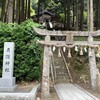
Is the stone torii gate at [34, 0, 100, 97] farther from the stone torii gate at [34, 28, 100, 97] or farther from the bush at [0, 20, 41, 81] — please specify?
the bush at [0, 20, 41, 81]

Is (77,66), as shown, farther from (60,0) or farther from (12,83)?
(60,0)

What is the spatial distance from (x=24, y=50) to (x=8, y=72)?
265 centimetres

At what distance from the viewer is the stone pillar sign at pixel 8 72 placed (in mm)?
10388

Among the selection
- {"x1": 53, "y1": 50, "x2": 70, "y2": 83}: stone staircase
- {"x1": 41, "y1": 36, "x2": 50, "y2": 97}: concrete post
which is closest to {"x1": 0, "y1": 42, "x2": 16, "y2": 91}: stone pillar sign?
{"x1": 41, "y1": 36, "x2": 50, "y2": 97}: concrete post

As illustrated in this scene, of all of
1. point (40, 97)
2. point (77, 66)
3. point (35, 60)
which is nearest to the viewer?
point (40, 97)

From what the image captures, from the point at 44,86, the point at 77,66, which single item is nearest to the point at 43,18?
the point at 77,66

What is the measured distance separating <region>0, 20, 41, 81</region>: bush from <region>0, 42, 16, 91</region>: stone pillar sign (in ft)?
6.48

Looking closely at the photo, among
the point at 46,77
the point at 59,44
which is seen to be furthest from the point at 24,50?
the point at 46,77

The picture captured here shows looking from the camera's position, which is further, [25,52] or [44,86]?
[25,52]

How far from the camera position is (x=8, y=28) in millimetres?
13367

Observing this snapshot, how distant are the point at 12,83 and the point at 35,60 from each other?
270 centimetres

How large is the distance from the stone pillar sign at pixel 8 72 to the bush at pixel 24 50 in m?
1.97

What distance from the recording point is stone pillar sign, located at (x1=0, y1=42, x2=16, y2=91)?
34.1 ft

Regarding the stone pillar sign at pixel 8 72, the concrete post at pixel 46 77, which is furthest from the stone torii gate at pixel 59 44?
the stone pillar sign at pixel 8 72
